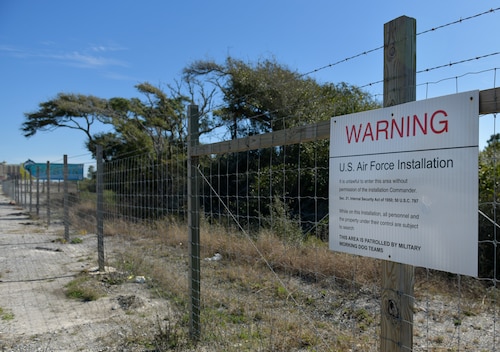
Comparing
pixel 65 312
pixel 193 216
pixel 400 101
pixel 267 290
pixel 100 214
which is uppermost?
pixel 400 101

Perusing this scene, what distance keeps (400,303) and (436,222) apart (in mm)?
522

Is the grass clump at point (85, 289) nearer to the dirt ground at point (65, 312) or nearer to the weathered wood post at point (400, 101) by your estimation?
the dirt ground at point (65, 312)

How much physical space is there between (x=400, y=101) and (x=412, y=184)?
1.48 feet

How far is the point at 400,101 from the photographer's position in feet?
7.14

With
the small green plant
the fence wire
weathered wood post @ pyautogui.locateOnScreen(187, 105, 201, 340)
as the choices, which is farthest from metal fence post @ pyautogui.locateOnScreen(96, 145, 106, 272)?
weathered wood post @ pyautogui.locateOnScreen(187, 105, 201, 340)

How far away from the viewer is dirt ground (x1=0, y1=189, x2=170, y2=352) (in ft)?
14.8

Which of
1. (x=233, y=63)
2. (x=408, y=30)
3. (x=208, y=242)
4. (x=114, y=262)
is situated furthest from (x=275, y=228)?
(x=233, y=63)

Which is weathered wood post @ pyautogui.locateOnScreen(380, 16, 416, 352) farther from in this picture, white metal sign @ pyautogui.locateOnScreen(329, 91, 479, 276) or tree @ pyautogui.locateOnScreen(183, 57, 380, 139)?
tree @ pyautogui.locateOnScreen(183, 57, 380, 139)

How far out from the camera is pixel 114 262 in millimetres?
8445

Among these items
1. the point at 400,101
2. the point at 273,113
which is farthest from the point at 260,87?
the point at 400,101

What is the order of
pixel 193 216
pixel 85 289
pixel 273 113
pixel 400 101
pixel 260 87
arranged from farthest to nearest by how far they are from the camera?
pixel 260 87 < pixel 273 113 < pixel 85 289 < pixel 193 216 < pixel 400 101

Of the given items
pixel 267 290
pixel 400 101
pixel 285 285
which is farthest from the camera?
pixel 285 285

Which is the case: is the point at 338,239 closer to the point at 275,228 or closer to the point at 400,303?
the point at 400,303

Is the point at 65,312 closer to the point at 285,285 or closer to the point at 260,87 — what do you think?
the point at 285,285
